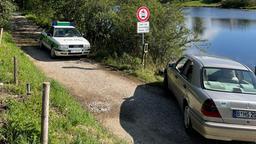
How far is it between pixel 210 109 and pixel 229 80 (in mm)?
1398

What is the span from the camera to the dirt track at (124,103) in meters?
8.89

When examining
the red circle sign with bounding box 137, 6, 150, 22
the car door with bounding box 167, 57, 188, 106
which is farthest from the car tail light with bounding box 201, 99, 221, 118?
the red circle sign with bounding box 137, 6, 150, 22

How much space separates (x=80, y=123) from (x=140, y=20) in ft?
25.7

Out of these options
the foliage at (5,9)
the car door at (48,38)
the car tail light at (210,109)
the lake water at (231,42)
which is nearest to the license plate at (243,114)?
the car tail light at (210,109)

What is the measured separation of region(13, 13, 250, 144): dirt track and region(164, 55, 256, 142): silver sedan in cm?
51

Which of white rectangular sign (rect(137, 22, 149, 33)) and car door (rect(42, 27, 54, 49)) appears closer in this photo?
white rectangular sign (rect(137, 22, 149, 33))

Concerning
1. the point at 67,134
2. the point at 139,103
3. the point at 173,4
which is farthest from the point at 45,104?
the point at 173,4

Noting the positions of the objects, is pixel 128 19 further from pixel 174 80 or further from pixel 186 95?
pixel 186 95

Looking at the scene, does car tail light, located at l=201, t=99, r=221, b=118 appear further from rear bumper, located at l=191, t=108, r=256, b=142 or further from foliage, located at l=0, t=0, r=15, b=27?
foliage, located at l=0, t=0, r=15, b=27

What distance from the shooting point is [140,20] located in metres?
15.2

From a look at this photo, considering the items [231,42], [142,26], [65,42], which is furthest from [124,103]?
[231,42]

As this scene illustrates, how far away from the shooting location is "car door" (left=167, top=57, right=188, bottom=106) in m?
10.0

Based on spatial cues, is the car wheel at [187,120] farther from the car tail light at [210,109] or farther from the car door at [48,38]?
the car door at [48,38]

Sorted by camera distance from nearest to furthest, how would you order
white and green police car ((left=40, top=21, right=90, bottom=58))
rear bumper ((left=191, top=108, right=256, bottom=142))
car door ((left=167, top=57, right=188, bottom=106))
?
rear bumper ((left=191, top=108, right=256, bottom=142))
car door ((left=167, top=57, right=188, bottom=106))
white and green police car ((left=40, top=21, right=90, bottom=58))
